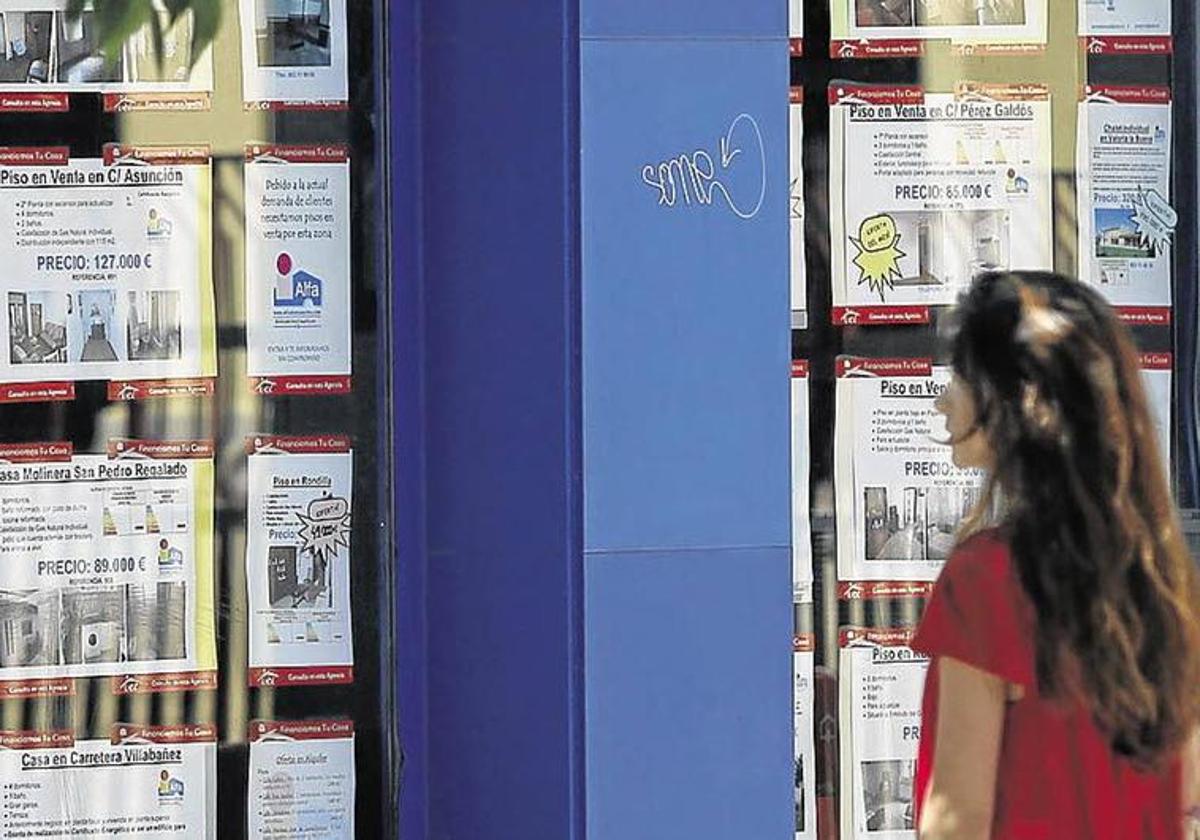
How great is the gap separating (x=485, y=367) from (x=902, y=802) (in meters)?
1.49

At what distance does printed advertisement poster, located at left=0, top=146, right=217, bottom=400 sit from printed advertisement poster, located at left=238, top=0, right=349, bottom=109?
22 centimetres

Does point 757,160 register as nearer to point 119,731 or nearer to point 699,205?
point 699,205

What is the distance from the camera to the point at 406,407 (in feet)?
19.6

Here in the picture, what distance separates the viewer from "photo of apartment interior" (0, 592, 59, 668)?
18.9 ft

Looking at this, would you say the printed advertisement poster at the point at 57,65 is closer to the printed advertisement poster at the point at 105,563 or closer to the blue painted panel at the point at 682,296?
the printed advertisement poster at the point at 105,563

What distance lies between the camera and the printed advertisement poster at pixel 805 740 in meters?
6.06

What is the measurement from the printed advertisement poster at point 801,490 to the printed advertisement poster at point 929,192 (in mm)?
187

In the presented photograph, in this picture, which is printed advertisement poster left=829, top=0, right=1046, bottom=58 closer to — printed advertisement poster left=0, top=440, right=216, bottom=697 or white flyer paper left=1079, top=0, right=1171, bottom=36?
white flyer paper left=1079, top=0, right=1171, bottom=36

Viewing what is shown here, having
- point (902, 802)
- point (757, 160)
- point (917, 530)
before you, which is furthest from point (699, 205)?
point (902, 802)

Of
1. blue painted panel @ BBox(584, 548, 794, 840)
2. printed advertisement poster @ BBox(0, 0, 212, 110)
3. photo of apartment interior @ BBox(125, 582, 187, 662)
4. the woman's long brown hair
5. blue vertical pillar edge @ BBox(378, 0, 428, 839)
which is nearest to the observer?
the woman's long brown hair

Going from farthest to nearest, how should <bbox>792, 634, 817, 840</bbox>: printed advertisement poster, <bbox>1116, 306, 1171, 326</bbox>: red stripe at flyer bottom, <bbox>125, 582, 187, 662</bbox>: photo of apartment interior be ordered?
1. <bbox>1116, 306, 1171, 326</bbox>: red stripe at flyer bottom
2. <bbox>792, 634, 817, 840</bbox>: printed advertisement poster
3. <bbox>125, 582, 187, 662</bbox>: photo of apartment interior

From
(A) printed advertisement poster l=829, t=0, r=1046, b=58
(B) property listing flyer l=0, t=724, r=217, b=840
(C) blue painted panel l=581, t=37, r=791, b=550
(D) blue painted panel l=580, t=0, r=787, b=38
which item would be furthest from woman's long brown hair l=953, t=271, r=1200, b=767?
(B) property listing flyer l=0, t=724, r=217, b=840

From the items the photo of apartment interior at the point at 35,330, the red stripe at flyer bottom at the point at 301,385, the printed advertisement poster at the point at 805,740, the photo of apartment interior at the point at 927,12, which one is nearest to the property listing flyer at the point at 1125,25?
the photo of apartment interior at the point at 927,12

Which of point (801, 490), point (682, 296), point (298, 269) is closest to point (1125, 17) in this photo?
point (801, 490)
